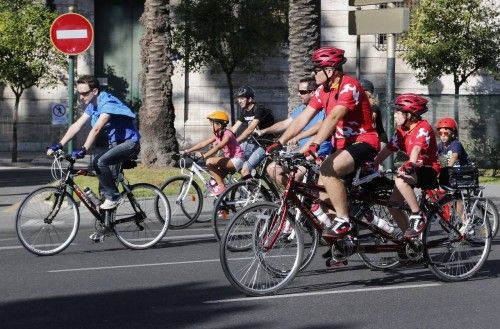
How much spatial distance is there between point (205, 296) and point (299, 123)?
5.66ft

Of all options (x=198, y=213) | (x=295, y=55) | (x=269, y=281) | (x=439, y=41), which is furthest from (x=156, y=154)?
(x=269, y=281)

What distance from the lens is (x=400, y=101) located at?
404 inches

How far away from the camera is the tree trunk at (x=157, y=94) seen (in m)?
21.7

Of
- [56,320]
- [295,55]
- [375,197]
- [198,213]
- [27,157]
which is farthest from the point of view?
[27,157]

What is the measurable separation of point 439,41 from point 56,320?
879 inches

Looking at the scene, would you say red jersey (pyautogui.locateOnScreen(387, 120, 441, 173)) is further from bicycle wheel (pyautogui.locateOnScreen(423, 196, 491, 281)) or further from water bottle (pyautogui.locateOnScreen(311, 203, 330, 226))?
water bottle (pyautogui.locateOnScreen(311, 203, 330, 226))

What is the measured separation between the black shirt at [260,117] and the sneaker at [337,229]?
14.8 feet

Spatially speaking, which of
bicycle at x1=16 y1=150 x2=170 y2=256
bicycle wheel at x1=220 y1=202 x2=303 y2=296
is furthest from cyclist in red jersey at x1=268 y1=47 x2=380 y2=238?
bicycle at x1=16 y1=150 x2=170 y2=256

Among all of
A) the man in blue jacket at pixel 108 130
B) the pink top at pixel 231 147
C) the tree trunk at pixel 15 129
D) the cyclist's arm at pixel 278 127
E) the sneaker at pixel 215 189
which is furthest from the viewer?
the tree trunk at pixel 15 129

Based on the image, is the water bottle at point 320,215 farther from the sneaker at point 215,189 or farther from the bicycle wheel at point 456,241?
the sneaker at point 215,189

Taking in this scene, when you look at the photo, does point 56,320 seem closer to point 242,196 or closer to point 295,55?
point 242,196

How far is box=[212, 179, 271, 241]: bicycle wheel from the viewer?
40.9 feet

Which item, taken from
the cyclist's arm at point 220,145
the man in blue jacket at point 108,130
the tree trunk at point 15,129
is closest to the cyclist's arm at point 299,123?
the man in blue jacket at point 108,130

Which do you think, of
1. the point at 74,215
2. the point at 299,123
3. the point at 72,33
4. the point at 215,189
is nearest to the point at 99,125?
the point at 74,215
